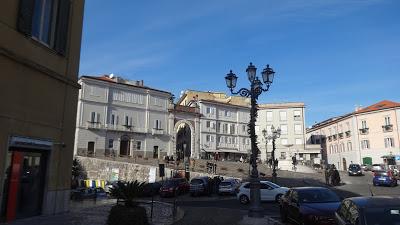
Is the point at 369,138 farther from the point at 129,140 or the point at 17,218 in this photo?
the point at 17,218

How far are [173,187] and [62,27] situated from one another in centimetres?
2370

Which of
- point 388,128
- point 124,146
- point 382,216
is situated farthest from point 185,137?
point 382,216

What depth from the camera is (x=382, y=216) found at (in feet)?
24.8

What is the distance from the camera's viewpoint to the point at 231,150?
7994cm

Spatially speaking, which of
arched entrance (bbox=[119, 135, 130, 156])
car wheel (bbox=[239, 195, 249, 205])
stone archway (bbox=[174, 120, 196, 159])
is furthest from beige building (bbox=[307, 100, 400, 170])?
car wheel (bbox=[239, 195, 249, 205])

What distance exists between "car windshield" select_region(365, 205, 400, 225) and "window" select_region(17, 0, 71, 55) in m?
12.0

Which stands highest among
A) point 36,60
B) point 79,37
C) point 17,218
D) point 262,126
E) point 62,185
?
point 262,126

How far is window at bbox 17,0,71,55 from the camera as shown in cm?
1435

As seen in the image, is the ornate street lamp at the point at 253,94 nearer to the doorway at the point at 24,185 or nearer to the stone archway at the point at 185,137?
the doorway at the point at 24,185

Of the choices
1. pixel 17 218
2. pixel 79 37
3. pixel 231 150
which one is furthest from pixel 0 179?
pixel 231 150

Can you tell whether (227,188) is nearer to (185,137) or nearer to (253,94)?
(253,94)

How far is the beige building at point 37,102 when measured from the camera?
44.7 feet

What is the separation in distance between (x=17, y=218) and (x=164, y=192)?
77.9ft

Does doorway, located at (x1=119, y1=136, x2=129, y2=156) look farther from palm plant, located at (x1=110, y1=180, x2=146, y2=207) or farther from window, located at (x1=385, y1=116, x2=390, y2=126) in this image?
palm plant, located at (x1=110, y1=180, x2=146, y2=207)
